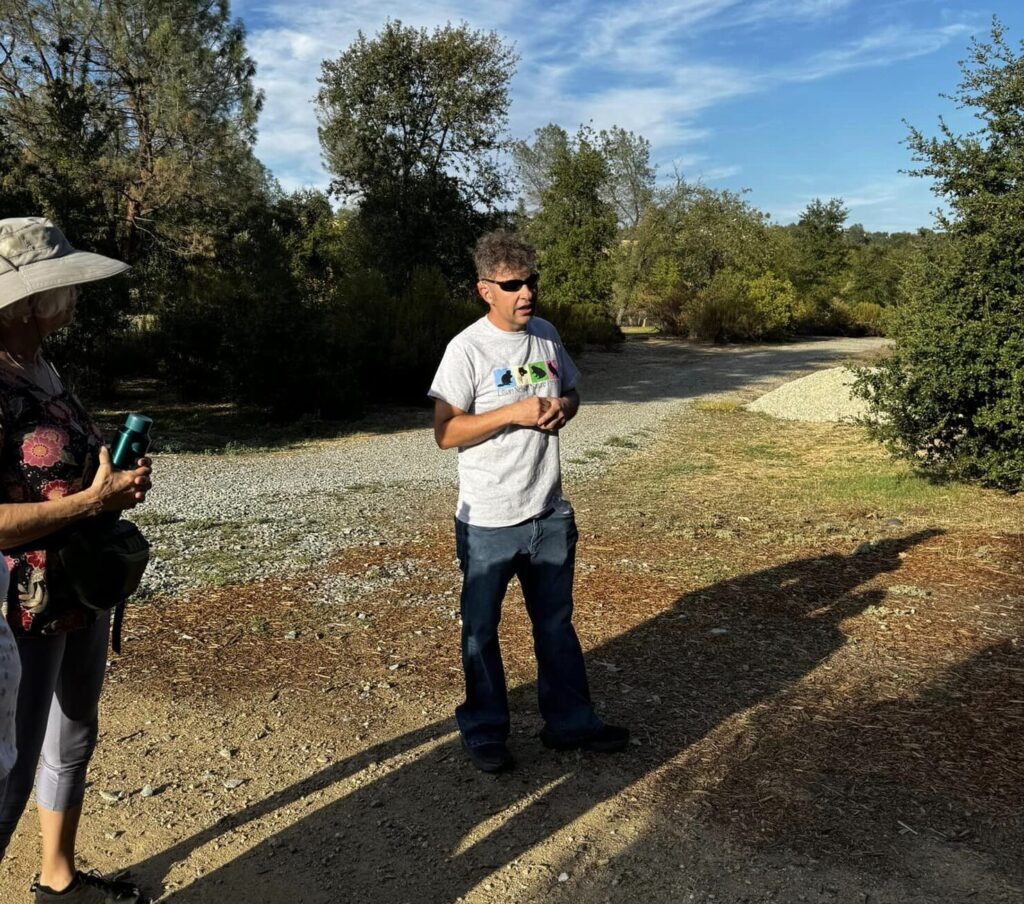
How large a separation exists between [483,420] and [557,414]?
0.88 ft

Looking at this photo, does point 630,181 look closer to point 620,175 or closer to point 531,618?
point 620,175

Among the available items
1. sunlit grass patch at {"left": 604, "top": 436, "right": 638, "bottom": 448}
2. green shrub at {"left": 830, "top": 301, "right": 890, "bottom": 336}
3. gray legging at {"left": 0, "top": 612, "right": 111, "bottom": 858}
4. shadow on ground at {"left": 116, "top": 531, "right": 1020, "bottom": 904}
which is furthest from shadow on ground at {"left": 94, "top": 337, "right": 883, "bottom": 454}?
gray legging at {"left": 0, "top": 612, "right": 111, "bottom": 858}

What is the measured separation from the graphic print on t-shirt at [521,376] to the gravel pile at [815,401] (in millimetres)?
11711

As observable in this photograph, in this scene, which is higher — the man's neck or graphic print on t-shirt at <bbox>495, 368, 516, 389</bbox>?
the man's neck

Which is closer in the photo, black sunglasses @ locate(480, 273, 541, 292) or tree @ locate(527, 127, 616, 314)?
black sunglasses @ locate(480, 273, 541, 292)

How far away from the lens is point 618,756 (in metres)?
3.66

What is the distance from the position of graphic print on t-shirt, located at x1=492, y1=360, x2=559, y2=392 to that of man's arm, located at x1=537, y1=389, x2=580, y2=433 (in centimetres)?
11

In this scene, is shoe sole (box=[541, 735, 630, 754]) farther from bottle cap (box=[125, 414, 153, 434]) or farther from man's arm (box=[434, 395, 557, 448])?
bottle cap (box=[125, 414, 153, 434])

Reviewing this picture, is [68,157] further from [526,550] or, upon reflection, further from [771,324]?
[771,324]

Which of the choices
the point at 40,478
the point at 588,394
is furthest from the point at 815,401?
the point at 40,478

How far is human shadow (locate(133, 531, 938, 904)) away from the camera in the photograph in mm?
2900

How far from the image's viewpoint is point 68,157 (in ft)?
51.8

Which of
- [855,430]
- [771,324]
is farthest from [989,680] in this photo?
[771,324]

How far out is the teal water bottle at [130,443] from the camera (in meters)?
2.29
